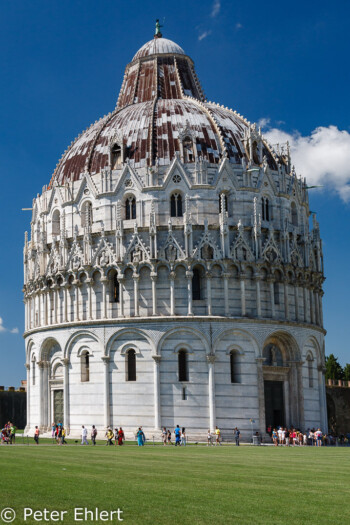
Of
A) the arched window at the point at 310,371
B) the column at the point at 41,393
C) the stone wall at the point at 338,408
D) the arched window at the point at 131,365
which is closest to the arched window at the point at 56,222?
the column at the point at 41,393

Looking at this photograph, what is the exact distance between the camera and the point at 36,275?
6650 centimetres

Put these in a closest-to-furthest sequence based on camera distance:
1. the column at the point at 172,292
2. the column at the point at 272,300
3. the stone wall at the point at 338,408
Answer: the column at the point at 172,292 < the column at the point at 272,300 < the stone wall at the point at 338,408

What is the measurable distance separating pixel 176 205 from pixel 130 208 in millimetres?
3950

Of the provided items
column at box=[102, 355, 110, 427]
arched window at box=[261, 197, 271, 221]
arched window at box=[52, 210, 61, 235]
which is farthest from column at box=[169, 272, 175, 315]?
arched window at box=[52, 210, 61, 235]

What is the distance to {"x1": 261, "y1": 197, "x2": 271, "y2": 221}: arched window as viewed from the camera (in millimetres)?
64062

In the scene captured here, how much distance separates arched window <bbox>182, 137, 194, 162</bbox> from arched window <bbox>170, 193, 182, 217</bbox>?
10.7 ft

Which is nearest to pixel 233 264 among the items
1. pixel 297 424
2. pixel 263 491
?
pixel 297 424

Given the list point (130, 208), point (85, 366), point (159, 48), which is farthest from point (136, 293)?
point (159, 48)

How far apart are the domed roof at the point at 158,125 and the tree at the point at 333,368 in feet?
163

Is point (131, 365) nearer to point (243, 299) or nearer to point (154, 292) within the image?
point (154, 292)

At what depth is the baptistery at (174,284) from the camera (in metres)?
57.9

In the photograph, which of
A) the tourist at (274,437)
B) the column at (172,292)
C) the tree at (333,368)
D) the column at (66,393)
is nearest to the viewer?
the tourist at (274,437)

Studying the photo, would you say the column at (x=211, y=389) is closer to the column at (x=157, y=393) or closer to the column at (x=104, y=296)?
the column at (x=157, y=393)

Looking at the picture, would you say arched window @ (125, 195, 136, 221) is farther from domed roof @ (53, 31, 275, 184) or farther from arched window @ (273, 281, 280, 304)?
arched window @ (273, 281, 280, 304)
